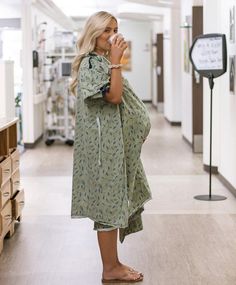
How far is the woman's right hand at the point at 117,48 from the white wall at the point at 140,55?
19.4 meters

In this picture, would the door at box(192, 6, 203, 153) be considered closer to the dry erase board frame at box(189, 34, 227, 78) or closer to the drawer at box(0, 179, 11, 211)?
the dry erase board frame at box(189, 34, 227, 78)

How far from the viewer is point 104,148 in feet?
13.0

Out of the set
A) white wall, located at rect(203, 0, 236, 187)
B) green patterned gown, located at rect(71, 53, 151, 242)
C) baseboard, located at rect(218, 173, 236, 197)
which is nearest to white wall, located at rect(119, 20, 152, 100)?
white wall, located at rect(203, 0, 236, 187)

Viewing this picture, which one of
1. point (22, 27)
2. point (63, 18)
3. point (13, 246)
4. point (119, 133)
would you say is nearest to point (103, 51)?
point (119, 133)

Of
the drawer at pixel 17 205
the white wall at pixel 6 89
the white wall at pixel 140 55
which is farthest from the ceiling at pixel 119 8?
the drawer at pixel 17 205

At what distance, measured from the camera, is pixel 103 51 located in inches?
157

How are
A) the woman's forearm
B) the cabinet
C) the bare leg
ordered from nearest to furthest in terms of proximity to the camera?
the woman's forearm, the bare leg, the cabinet

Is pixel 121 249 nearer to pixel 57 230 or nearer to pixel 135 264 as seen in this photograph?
pixel 135 264

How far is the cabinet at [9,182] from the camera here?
16.6 ft

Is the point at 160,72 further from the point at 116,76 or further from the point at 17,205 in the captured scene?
the point at 116,76

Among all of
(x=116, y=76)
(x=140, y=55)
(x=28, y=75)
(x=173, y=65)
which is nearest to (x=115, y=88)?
(x=116, y=76)

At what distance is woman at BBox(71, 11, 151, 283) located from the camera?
3.87 metres

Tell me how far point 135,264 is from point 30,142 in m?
7.25

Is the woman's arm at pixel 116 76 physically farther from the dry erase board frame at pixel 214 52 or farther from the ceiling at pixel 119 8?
the ceiling at pixel 119 8
